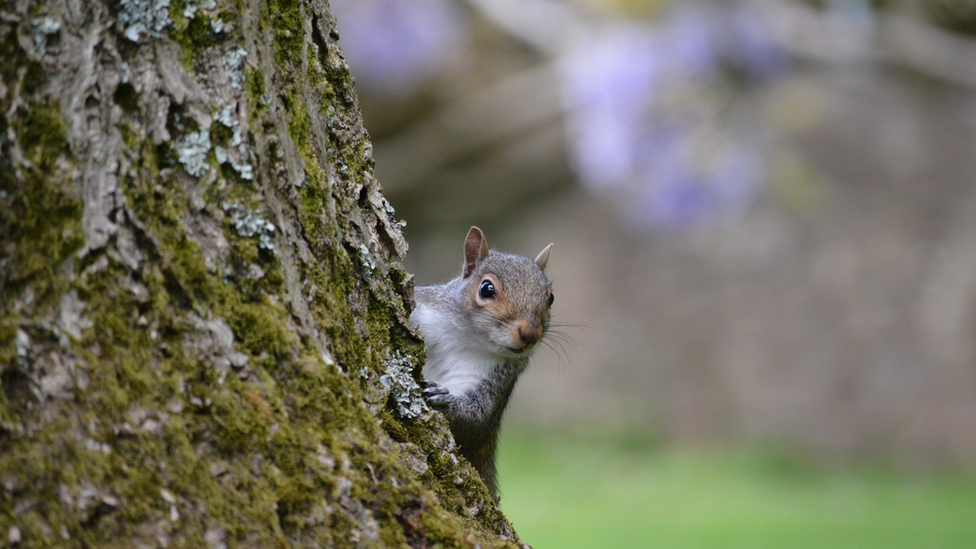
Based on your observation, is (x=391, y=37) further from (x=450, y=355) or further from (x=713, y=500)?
(x=450, y=355)

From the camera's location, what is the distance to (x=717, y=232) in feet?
29.1

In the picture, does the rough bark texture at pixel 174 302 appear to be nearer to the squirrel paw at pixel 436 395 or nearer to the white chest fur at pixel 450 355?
the squirrel paw at pixel 436 395

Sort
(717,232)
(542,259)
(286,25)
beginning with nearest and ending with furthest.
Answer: (286,25) < (542,259) < (717,232)

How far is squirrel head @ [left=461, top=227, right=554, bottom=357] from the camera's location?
10.1 ft

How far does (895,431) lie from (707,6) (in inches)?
149

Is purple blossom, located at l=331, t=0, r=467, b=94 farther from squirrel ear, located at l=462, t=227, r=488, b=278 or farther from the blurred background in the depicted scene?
squirrel ear, located at l=462, t=227, r=488, b=278

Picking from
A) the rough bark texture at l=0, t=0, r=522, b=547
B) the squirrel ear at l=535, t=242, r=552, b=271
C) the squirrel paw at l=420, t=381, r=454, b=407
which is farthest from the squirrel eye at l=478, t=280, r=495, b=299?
the rough bark texture at l=0, t=0, r=522, b=547

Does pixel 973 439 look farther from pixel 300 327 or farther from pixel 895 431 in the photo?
pixel 300 327

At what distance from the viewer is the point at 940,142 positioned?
26.6ft

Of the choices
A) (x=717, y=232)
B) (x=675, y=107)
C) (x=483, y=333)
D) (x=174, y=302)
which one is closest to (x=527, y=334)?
(x=483, y=333)

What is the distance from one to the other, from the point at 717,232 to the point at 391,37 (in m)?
3.46

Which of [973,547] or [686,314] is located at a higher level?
[686,314]

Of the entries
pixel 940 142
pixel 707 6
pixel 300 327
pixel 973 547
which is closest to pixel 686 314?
pixel 940 142

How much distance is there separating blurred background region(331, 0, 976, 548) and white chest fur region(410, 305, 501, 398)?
2438 millimetres
